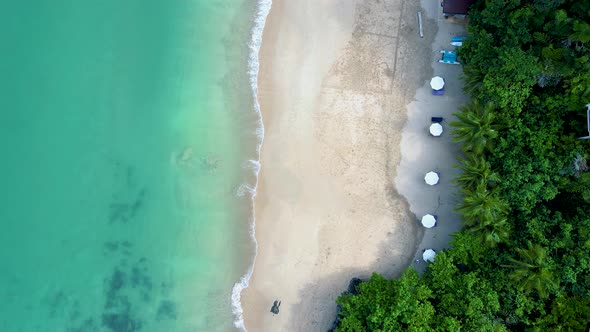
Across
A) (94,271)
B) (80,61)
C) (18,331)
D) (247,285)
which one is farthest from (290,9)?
(18,331)

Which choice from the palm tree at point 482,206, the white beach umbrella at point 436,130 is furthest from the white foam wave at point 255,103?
the palm tree at point 482,206

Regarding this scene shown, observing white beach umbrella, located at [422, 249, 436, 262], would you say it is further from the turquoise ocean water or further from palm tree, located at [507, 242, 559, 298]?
the turquoise ocean water

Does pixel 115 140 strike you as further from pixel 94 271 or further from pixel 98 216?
pixel 94 271

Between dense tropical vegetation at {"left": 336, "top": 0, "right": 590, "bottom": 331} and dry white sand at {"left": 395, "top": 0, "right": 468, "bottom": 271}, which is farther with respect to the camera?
dry white sand at {"left": 395, "top": 0, "right": 468, "bottom": 271}

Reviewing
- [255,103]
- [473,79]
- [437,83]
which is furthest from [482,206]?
[255,103]

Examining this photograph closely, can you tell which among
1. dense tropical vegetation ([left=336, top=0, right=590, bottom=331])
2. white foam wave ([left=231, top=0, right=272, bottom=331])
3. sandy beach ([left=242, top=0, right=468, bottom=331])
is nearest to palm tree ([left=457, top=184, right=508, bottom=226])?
dense tropical vegetation ([left=336, top=0, right=590, bottom=331])

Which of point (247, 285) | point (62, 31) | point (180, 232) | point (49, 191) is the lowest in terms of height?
point (247, 285)

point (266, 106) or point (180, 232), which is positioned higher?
point (266, 106)
